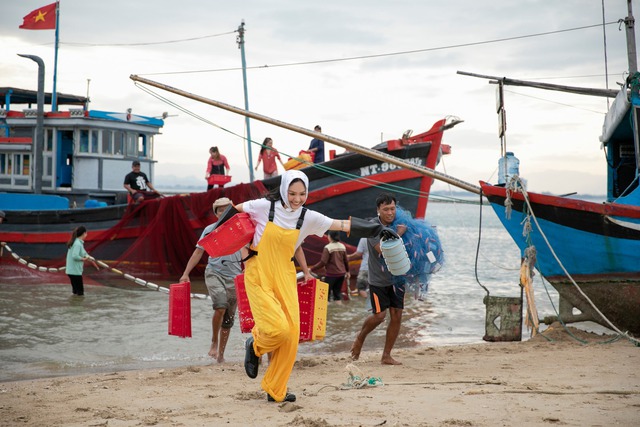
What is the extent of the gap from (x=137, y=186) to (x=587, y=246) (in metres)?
12.2

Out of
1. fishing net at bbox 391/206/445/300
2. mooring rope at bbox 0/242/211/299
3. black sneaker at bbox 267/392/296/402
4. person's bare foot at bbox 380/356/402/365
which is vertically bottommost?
person's bare foot at bbox 380/356/402/365

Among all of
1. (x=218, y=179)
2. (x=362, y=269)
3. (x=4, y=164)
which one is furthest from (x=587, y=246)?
(x=4, y=164)

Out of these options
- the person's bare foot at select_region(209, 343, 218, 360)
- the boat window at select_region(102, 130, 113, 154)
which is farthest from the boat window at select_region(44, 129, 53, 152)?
the person's bare foot at select_region(209, 343, 218, 360)

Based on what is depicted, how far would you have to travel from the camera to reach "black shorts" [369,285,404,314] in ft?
24.5

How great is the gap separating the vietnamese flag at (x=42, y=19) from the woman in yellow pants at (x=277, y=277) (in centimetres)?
1876

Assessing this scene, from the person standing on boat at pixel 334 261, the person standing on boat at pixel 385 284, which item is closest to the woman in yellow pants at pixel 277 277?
the person standing on boat at pixel 385 284

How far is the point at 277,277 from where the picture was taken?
5500 millimetres

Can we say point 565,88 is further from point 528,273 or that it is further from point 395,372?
point 395,372

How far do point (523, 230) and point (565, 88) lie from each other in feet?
9.08

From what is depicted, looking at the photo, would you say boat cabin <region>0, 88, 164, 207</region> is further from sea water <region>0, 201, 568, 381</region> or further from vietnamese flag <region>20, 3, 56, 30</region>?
sea water <region>0, 201, 568, 381</region>

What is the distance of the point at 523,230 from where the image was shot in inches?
359

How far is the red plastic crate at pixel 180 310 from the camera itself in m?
7.64

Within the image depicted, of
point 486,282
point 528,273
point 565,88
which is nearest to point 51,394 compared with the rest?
point 528,273

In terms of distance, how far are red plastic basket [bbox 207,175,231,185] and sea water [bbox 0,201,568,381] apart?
8.27 feet
